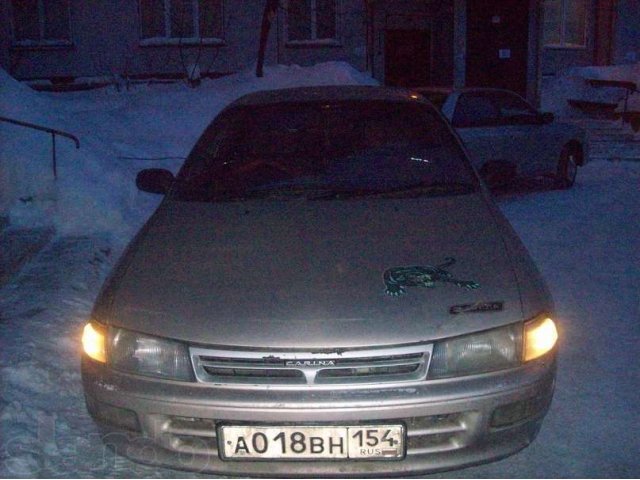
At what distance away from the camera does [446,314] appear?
268cm

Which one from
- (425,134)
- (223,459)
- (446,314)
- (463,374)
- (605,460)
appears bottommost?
(605,460)

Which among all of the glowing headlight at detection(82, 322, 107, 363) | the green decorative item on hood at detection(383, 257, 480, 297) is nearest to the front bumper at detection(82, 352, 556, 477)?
the glowing headlight at detection(82, 322, 107, 363)

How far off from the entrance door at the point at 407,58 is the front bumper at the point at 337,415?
14898mm

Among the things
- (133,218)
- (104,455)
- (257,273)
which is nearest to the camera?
(257,273)

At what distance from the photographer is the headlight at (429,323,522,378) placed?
2612 millimetres

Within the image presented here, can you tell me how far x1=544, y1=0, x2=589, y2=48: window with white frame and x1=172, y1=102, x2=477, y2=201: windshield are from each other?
17028 millimetres

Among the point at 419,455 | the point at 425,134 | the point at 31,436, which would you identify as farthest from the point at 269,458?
the point at 425,134

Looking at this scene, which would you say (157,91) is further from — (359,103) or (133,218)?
(359,103)

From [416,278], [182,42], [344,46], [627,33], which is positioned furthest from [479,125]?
[627,33]

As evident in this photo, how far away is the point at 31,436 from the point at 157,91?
38.4ft

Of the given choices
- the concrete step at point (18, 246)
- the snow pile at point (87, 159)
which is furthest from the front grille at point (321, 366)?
the snow pile at point (87, 159)

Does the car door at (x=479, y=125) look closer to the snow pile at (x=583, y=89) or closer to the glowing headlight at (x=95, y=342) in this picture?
the glowing headlight at (x=95, y=342)

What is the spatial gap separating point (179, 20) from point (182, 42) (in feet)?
1.49

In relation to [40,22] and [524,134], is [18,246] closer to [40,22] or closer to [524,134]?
[524,134]
